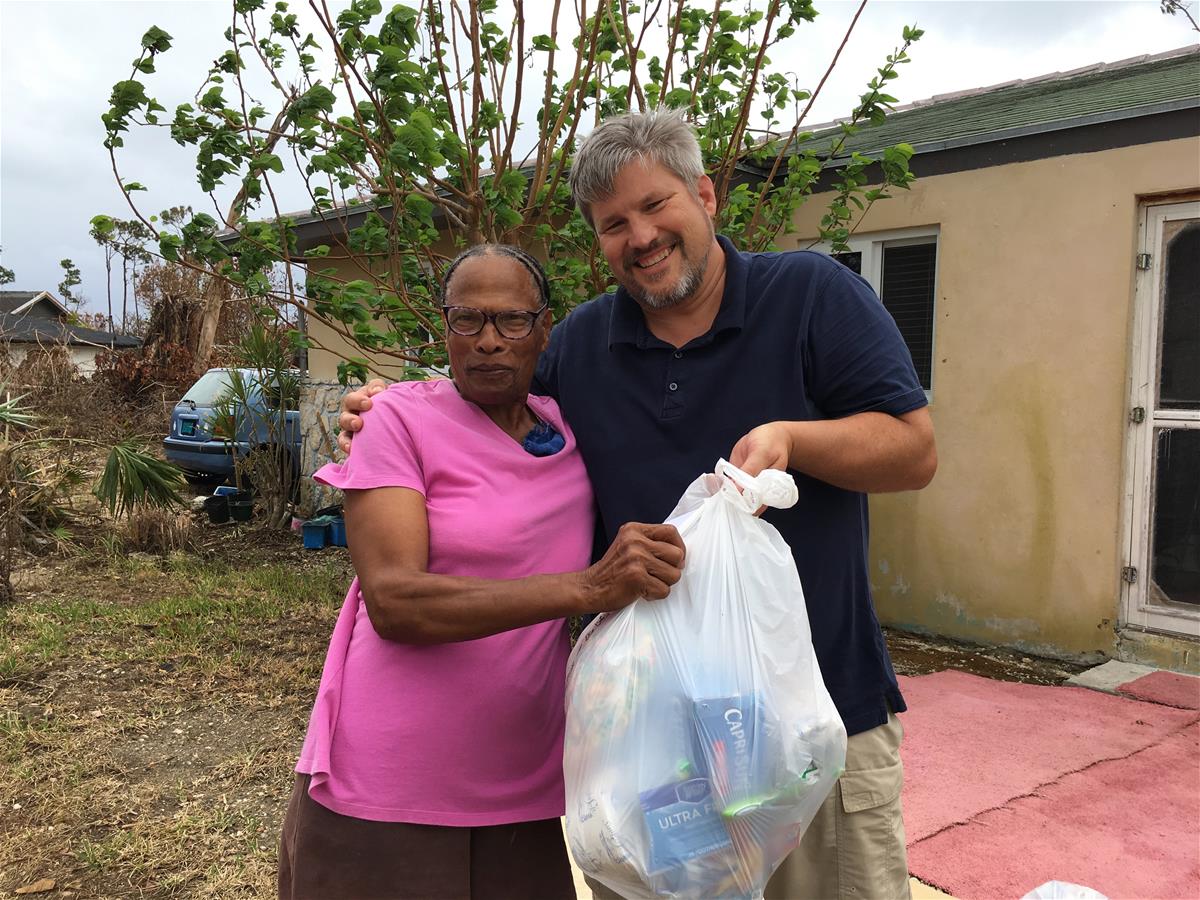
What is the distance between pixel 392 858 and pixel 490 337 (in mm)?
965

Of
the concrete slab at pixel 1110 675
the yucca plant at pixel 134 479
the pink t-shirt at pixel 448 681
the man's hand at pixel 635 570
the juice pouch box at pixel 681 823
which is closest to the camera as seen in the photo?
the juice pouch box at pixel 681 823

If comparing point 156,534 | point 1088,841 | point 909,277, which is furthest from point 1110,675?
point 156,534

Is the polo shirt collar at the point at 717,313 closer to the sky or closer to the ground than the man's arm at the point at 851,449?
closer to the sky

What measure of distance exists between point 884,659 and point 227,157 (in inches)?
152

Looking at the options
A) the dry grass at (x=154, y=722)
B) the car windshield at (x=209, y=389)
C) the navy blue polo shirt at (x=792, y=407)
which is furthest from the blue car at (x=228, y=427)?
the navy blue polo shirt at (x=792, y=407)

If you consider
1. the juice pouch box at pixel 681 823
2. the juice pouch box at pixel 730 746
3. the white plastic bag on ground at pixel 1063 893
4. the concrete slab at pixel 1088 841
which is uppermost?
the juice pouch box at pixel 730 746

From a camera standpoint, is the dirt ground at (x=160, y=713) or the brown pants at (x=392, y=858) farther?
the dirt ground at (x=160, y=713)

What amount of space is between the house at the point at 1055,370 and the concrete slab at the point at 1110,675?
11 centimetres

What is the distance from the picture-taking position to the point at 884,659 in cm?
179

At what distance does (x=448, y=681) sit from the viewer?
167 centimetres

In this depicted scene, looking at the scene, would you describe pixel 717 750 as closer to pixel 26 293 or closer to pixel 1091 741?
pixel 1091 741

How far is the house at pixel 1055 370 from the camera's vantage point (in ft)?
17.3

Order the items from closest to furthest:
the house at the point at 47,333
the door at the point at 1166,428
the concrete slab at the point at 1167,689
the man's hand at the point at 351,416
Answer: the man's hand at the point at 351,416, the concrete slab at the point at 1167,689, the door at the point at 1166,428, the house at the point at 47,333

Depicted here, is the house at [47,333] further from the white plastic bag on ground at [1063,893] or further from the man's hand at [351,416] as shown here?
the white plastic bag on ground at [1063,893]
